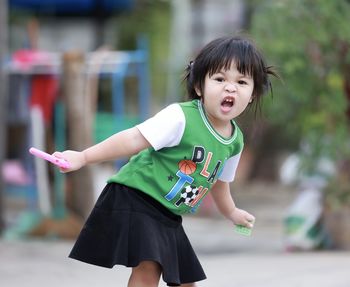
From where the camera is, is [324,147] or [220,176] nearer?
[220,176]

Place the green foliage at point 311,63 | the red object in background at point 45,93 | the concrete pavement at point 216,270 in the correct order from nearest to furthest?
the concrete pavement at point 216,270, the green foliage at point 311,63, the red object in background at point 45,93

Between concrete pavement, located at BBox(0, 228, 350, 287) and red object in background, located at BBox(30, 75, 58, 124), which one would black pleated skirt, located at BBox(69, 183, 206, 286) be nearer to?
concrete pavement, located at BBox(0, 228, 350, 287)

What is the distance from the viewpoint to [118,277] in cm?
590

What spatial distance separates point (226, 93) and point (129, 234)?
69cm

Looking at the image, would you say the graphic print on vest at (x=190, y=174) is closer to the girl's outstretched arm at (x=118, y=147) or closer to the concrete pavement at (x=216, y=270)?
the girl's outstretched arm at (x=118, y=147)

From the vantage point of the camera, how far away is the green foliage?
733 cm

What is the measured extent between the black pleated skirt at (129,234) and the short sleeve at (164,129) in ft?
0.81

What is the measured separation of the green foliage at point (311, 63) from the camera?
7332mm

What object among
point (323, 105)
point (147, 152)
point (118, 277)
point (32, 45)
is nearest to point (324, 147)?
point (323, 105)

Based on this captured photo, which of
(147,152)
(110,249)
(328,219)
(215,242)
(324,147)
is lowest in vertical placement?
(215,242)

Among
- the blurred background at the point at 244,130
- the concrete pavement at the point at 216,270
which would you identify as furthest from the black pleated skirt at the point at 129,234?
the blurred background at the point at 244,130

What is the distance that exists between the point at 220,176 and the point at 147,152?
0.38 m

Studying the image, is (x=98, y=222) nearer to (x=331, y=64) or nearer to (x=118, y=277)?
(x=118, y=277)

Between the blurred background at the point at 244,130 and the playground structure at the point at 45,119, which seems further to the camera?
the playground structure at the point at 45,119
